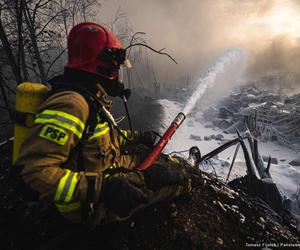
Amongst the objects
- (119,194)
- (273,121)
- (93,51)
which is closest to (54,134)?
(119,194)

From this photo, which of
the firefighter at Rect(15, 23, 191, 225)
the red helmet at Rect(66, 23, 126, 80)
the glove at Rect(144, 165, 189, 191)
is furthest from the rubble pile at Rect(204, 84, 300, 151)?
the red helmet at Rect(66, 23, 126, 80)

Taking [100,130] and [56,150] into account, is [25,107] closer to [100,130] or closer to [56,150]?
[56,150]

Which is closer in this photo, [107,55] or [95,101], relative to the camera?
[95,101]

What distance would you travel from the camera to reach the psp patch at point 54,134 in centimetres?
175

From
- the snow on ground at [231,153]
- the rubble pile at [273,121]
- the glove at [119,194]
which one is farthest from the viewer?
the rubble pile at [273,121]

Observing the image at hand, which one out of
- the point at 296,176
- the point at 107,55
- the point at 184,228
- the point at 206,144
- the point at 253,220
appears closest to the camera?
the point at 107,55

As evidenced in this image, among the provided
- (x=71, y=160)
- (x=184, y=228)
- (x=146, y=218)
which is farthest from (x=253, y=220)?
(x=71, y=160)

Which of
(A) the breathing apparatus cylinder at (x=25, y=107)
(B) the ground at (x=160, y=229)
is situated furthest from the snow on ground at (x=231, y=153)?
(A) the breathing apparatus cylinder at (x=25, y=107)

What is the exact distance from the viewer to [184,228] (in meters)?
2.81

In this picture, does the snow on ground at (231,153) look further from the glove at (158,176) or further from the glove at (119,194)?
the glove at (119,194)

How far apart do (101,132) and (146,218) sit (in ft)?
4.56

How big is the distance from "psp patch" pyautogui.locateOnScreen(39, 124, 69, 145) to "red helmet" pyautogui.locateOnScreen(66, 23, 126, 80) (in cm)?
81

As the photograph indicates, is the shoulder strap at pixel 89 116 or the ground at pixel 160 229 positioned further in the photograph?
the ground at pixel 160 229

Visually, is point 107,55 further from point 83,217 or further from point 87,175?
point 83,217
